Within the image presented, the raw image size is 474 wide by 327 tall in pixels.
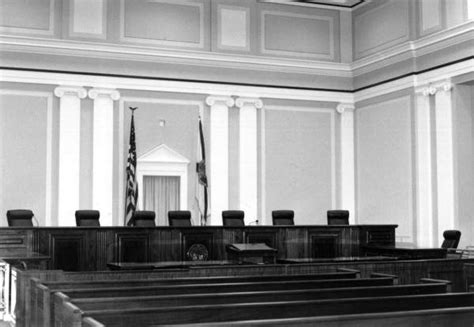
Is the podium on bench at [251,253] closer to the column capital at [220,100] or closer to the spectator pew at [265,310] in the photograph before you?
the spectator pew at [265,310]

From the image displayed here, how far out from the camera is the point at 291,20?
46.7 feet

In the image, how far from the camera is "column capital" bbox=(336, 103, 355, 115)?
1430 centimetres

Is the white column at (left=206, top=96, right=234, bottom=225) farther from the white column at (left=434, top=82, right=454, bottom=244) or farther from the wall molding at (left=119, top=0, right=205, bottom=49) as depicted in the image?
the white column at (left=434, top=82, right=454, bottom=244)

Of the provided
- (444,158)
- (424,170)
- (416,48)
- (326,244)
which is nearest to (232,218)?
(326,244)

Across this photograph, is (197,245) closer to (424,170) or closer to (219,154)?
(219,154)

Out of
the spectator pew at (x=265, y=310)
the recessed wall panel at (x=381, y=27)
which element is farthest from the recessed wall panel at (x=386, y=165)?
the spectator pew at (x=265, y=310)

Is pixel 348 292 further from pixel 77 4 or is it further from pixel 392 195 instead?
pixel 77 4

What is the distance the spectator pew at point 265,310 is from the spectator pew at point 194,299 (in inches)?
8.1

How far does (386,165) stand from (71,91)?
20.3 feet

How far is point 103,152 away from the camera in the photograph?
1255 cm

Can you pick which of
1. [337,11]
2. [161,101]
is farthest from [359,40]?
[161,101]

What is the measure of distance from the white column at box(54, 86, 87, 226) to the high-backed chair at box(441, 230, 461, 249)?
6446 mm

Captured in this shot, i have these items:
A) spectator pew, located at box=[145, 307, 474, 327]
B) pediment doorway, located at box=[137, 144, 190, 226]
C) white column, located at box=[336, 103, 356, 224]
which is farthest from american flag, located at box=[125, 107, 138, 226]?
spectator pew, located at box=[145, 307, 474, 327]

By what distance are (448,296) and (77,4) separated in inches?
405
